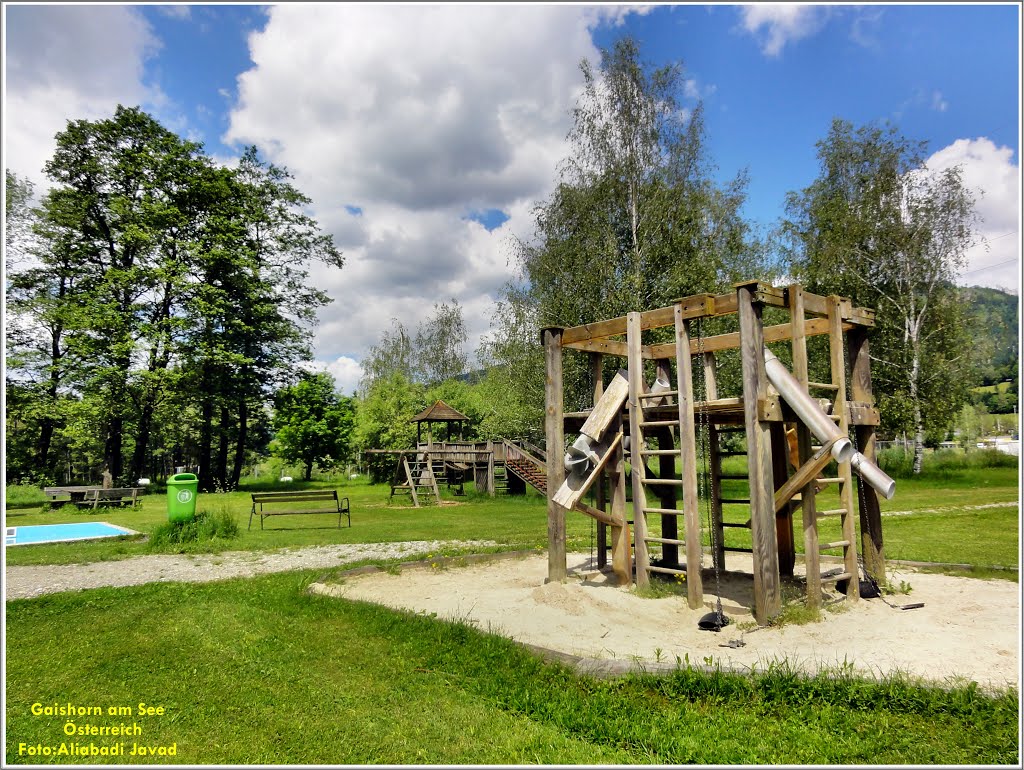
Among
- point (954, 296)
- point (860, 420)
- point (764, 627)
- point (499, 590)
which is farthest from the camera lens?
point (954, 296)

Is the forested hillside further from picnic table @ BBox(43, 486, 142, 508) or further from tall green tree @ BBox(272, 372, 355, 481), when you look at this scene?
tall green tree @ BBox(272, 372, 355, 481)

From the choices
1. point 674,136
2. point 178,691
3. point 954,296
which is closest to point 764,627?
point 178,691

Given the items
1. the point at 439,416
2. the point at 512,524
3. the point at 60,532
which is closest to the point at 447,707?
the point at 512,524

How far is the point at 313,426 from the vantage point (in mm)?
36719

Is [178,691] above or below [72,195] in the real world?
below

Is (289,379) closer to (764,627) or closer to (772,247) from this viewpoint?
(772,247)

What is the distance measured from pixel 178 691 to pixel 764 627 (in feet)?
16.4

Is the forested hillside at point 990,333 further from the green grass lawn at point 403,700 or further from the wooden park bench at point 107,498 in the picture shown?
the wooden park bench at point 107,498

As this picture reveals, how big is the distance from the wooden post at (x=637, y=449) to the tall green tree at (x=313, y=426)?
31544 millimetres

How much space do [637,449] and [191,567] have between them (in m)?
7.36

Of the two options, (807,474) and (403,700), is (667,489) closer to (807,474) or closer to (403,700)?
(807,474)

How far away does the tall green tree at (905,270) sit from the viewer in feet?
77.2

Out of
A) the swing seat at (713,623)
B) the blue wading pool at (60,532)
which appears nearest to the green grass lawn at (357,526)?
the blue wading pool at (60,532)

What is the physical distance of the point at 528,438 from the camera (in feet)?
90.1
